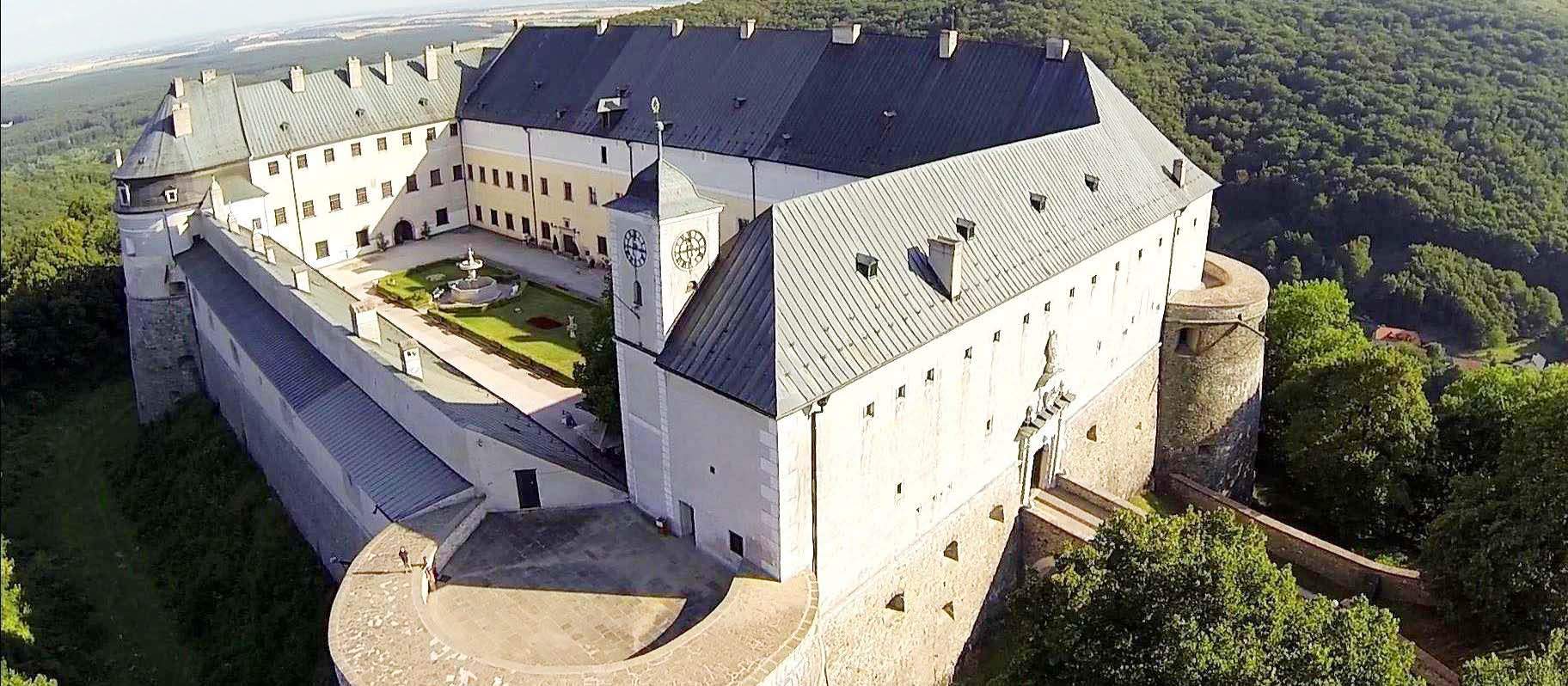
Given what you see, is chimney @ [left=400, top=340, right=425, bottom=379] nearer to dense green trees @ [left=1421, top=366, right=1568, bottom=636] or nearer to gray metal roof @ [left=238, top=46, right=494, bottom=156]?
gray metal roof @ [left=238, top=46, right=494, bottom=156]

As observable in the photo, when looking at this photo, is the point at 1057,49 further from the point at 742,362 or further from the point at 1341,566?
the point at 742,362

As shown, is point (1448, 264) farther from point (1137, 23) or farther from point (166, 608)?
point (166, 608)

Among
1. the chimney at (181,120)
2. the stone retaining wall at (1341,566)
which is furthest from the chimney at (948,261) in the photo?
the chimney at (181,120)

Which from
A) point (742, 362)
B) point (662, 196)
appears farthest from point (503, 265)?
point (742, 362)

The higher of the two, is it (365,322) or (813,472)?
(365,322)

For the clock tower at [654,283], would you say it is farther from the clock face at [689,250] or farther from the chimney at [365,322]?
the chimney at [365,322]

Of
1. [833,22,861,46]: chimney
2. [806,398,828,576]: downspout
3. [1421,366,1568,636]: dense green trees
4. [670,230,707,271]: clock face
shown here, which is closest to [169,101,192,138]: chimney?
[833,22,861,46]: chimney

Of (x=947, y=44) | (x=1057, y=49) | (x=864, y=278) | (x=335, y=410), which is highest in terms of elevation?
(x=947, y=44)

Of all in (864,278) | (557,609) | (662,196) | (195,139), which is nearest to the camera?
(662,196)

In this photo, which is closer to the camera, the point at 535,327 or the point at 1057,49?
the point at 1057,49
